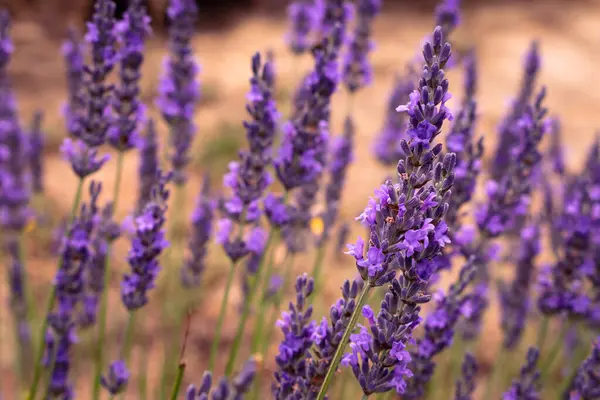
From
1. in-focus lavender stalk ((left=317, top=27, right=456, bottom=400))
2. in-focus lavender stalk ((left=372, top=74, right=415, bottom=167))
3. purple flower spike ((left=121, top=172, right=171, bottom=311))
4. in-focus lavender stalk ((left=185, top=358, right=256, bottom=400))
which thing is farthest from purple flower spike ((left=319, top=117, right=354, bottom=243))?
in-focus lavender stalk ((left=185, top=358, right=256, bottom=400))

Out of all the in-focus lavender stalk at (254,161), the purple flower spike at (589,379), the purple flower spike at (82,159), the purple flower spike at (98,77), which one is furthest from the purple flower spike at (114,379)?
the purple flower spike at (589,379)

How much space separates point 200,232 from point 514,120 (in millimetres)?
1650

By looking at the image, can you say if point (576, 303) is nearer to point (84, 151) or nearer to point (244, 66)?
point (84, 151)

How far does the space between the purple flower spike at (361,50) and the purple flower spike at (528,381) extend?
1713 mm

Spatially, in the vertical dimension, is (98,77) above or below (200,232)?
above

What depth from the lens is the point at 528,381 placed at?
2.11 metres

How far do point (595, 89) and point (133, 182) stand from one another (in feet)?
23.8

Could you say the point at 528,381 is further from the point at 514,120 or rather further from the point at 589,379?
the point at 514,120

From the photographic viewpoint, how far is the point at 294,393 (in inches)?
63.9

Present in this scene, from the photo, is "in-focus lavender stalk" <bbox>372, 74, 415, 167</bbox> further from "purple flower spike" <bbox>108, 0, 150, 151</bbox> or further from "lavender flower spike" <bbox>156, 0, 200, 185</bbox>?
"purple flower spike" <bbox>108, 0, 150, 151</bbox>

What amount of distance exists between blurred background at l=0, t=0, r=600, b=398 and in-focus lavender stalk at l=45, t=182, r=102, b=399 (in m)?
1.35

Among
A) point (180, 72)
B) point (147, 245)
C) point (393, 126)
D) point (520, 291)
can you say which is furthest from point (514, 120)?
point (147, 245)

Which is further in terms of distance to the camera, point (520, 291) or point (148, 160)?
point (520, 291)

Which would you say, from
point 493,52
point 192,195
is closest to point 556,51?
point 493,52
